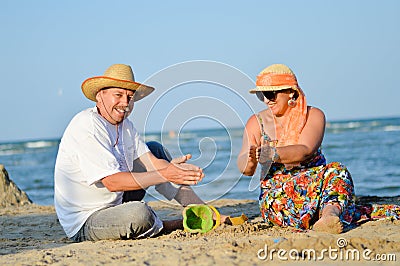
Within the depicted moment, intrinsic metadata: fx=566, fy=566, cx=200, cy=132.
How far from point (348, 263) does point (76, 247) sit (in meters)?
1.68

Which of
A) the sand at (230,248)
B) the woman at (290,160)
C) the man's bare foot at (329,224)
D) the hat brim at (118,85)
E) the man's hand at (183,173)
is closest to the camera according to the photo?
the sand at (230,248)

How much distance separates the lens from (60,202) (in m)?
3.87

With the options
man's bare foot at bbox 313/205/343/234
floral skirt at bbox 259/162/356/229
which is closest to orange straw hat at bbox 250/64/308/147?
floral skirt at bbox 259/162/356/229

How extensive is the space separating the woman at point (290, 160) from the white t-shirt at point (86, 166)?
86cm

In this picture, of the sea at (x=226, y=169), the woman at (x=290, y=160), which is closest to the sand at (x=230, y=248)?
the woman at (x=290, y=160)

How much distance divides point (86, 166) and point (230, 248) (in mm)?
1151

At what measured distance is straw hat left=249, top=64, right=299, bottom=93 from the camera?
148 inches

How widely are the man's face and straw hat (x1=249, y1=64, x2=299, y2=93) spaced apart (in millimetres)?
839

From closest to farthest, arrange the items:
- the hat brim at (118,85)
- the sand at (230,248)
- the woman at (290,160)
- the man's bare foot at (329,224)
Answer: the sand at (230,248)
the man's bare foot at (329,224)
the woman at (290,160)
the hat brim at (118,85)

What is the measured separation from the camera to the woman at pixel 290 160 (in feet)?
12.0

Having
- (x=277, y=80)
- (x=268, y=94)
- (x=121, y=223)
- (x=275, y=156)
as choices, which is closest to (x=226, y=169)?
(x=275, y=156)

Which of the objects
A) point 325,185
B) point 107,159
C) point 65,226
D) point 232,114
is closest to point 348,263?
point 325,185

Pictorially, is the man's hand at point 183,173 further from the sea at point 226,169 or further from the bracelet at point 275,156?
the bracelet at point 275,156

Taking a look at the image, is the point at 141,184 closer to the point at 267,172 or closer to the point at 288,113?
the point at 267,172
